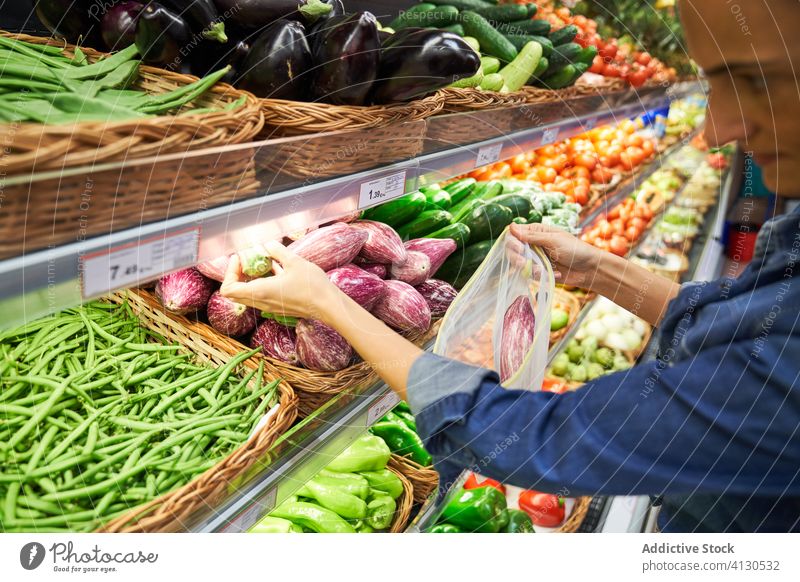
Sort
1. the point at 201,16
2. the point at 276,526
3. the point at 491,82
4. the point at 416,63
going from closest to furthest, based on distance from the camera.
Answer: the point at 201,16, the point at 416,63, the point at 276,526, the point at 491,82

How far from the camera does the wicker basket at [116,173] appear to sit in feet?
2.21

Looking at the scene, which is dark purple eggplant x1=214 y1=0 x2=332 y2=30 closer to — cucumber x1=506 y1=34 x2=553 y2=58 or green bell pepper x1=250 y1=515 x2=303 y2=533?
green bell pepper x1=250 y1=515 x2=303 y2=533

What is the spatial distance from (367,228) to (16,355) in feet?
2.72

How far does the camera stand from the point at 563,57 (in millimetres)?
2576

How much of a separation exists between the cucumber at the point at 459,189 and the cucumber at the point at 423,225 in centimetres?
33

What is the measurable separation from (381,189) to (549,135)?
42.4 inches

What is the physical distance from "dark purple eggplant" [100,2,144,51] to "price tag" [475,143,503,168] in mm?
919

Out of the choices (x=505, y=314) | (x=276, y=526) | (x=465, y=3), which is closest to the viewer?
(x=505, y=314)

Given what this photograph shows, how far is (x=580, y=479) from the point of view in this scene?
85cm

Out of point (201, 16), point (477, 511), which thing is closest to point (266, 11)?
point (201, 16)

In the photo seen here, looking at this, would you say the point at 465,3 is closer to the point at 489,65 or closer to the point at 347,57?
the point at 489,65
